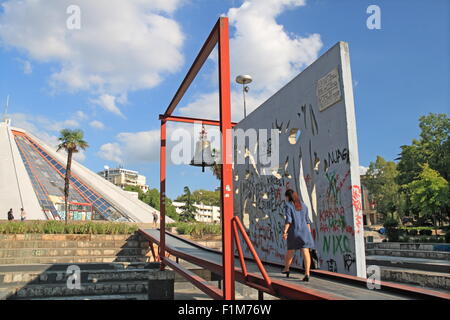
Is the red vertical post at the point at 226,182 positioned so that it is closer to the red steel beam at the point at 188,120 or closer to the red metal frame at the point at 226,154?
the red metal frame at the point at 226,154

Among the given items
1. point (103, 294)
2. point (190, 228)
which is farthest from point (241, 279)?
point (190, 228)

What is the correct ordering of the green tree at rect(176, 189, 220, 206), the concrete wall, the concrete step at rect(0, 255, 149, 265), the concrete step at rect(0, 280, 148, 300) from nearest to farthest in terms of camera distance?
the concrete wall, the concrete step at rect(0, 280, 148, 300), the concrete step at rect(0, 255, 149, 265), the green tree at rect(176, 189, 220, 206)

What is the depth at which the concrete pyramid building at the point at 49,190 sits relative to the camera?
33469 millimetres

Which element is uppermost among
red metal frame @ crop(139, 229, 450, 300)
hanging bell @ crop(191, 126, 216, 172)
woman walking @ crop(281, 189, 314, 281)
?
hanging bell @ crop(191, 126, 216, 172)

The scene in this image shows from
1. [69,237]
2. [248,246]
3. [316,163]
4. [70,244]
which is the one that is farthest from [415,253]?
[69,237]

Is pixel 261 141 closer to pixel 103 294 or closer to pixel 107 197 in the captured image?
pixel 103 294

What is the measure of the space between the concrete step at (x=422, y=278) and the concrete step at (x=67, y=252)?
9496 millimetres

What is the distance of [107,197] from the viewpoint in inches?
1540

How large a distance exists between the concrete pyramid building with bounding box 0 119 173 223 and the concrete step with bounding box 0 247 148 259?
792 inches

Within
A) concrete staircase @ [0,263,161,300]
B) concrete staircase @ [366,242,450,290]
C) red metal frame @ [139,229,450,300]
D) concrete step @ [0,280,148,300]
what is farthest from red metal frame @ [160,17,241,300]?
concrete staircase @ [366,242,450,290]

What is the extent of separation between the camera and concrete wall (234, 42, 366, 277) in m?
5.36

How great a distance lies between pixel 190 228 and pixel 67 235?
6317mm

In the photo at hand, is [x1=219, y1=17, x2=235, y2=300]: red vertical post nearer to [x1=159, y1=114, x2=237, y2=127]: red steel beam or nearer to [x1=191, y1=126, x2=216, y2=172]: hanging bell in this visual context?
[x1=159, y1=114, x2=237, y2=127]: red steel beam

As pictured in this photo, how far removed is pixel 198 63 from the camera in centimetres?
578
